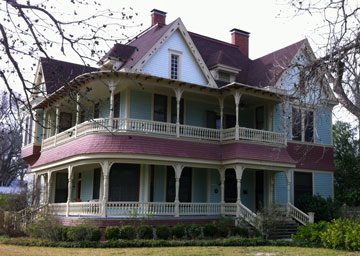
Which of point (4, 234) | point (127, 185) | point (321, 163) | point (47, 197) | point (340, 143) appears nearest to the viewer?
point (4, 234)

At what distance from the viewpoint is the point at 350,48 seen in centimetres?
1230

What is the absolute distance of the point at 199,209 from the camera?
22.4 meters

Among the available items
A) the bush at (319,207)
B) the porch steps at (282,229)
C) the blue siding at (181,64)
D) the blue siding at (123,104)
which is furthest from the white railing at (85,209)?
the bush at (319,207)

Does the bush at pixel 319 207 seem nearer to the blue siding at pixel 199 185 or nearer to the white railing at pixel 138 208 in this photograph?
the blue siding at pixel 199 185

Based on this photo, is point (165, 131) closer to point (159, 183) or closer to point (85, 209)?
point (159, 183)

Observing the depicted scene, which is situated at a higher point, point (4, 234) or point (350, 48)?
point (350, 48)

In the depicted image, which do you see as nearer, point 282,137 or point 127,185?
point 127,185

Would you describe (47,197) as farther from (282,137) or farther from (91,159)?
(282,137)

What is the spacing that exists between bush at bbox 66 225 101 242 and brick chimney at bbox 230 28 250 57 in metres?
20.3

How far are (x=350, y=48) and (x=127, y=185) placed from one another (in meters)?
13.7

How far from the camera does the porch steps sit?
69.7 feet

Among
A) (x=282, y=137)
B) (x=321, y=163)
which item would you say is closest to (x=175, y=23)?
(x=282, y=137)

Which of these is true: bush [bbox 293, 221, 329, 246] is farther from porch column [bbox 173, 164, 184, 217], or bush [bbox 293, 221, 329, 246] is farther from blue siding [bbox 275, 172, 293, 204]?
blue siding [bbox 275, 172, 293, 204]

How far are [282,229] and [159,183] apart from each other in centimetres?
658
